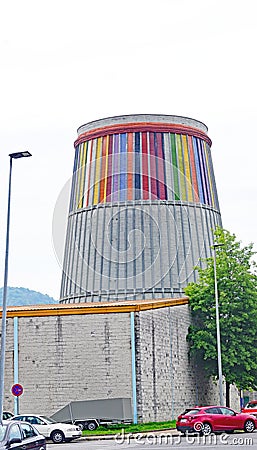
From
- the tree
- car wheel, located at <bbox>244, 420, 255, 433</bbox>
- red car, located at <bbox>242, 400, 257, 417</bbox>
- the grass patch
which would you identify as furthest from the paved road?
the tree

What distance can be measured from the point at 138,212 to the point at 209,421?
1067 inches

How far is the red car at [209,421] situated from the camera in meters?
32.8

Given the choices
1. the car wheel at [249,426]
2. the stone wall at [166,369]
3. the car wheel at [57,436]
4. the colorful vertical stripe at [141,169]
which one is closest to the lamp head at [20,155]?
the car wheel at [57,436]

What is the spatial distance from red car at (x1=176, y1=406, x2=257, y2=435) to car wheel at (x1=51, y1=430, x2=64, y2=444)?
4822 millimetres

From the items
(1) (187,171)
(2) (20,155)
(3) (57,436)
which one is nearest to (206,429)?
(3) (57,436)

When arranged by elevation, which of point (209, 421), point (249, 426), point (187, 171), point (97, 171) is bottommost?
point (249, 426)

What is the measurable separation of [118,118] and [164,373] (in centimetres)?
2397

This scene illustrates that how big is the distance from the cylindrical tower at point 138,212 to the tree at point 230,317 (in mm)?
9209

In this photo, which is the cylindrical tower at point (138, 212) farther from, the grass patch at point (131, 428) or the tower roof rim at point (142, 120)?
the grass patch at point (131, 428)

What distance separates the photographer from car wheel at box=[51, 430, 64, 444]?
104ft

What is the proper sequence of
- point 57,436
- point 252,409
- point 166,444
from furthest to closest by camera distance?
1. point 252,409
2. point 57,436
3. point 166,444

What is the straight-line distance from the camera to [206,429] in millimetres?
32844

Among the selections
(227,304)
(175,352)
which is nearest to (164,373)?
(175,352)

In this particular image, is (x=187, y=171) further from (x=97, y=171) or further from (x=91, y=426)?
(x=91, y=426)
